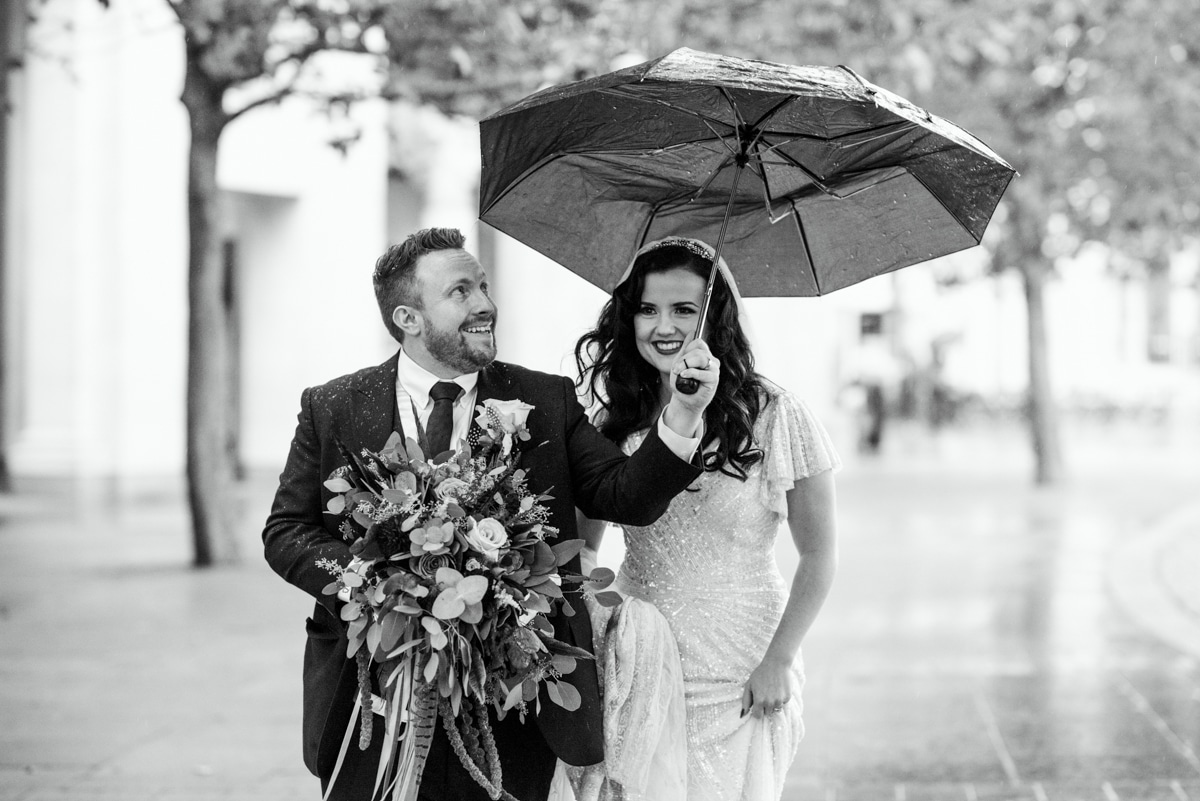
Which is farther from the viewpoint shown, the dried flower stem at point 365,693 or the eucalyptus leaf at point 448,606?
the dried flower stem at point 365,693

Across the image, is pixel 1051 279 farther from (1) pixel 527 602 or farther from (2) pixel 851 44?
(1) pixel 527 602

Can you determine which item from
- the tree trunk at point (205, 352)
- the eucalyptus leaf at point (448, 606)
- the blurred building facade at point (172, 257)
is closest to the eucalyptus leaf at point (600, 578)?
the eucalyptus leaf at point (448, 606)

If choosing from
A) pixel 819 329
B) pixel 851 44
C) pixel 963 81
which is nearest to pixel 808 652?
pixel 851 44

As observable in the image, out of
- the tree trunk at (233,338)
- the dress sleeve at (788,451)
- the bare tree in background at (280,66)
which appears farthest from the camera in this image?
the tree trunk at (233,338)

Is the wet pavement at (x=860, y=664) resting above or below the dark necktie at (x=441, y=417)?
below

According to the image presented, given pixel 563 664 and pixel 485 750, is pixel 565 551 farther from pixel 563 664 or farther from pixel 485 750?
pixel 485 750

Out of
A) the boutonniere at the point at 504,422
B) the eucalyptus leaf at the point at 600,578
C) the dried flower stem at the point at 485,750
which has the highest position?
the boutonniere at the point at 504,422

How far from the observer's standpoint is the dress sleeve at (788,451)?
362 centimetres

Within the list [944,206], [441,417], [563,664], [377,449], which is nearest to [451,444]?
[441,417]

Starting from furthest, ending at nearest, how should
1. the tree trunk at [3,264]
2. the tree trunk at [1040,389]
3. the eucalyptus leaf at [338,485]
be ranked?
1. the tree trunk at [1040,389]
2. the tree trunk at [3,264]
3. the eucalyptus leaf at [338,485]

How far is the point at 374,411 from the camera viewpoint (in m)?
3.36

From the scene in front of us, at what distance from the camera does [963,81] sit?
16.5m

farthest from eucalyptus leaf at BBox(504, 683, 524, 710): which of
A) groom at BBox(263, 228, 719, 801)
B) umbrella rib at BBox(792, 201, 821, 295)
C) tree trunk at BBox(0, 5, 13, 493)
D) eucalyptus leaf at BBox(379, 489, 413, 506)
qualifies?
tree trunk at BBox(0, 5, 13, 493)

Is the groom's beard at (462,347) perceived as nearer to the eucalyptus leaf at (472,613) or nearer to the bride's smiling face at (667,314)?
the bride's smiling face at (667,314)
